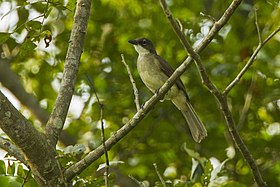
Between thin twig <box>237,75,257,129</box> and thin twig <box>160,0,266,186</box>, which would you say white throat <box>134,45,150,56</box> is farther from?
thin twig <box>160,0,266,186</box>

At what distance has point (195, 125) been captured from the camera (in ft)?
19.6

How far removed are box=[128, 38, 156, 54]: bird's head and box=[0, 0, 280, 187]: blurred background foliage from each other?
32 cm

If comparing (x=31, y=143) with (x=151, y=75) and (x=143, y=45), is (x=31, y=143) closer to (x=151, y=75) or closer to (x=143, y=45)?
(x=151, y=75)

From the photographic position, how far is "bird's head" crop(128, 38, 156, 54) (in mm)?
6277

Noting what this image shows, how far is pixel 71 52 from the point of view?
4.32 m

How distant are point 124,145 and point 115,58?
850 millimetres

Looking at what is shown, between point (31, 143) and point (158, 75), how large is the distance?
2.65 m

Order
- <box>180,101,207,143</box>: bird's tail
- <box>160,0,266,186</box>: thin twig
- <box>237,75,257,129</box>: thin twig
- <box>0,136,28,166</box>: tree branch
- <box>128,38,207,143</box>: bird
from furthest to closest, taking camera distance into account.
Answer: <box>237,75,257,129</box>: thin twig, <box>128,38,207,143</box>: bird, <box>180,101,207,143</box>: bird's tail, <box>0,136,28,166</box>: tree branch, <box>160,0,266,186</box>: thin twig

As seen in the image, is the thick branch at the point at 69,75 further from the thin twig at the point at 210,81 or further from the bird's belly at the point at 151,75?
the bird's belly at the point at 151,75

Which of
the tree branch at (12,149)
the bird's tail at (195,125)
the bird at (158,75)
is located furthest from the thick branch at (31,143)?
the bird at (158,75)

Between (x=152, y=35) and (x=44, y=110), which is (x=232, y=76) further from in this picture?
(x=44, y=110)

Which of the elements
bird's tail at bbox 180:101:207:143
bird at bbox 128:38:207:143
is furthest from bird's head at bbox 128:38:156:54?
bird's tail at bbox 180:101:207:143

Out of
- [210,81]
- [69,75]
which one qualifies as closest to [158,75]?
[69,75]

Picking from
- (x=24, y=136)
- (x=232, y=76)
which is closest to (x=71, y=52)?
(x=24, y=136)
